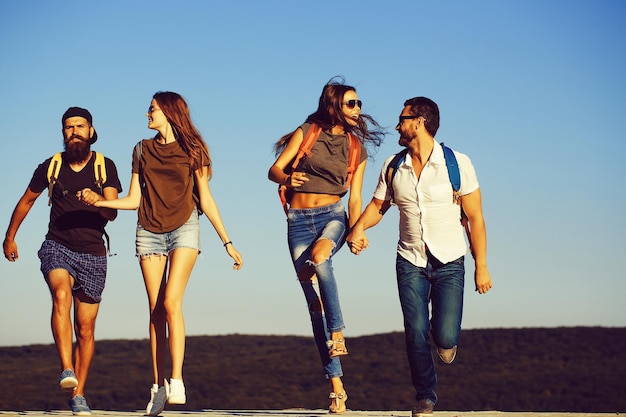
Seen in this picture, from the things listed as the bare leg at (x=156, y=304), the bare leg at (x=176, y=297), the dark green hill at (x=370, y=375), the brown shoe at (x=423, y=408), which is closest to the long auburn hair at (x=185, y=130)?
the bare leg at (x=176, y=297)

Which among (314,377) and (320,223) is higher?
(320,223)

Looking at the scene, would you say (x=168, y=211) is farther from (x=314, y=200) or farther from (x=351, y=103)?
(x=351, y=103)

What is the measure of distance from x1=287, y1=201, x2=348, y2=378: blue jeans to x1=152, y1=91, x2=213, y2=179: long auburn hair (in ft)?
3.42

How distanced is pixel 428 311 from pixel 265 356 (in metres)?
27.1

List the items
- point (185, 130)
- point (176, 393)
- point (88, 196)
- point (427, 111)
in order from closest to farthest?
point (427, 111), point (176, 393), point (88, 196), point (185, 130)

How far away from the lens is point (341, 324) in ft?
31.6

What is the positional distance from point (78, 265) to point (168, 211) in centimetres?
132

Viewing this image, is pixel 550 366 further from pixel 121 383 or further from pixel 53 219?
pixel 53 219

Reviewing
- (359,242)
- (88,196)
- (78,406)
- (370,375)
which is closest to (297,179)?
(359,242)

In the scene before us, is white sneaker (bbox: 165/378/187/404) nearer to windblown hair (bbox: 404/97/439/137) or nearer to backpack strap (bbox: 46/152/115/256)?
backpack strap (bbox: 46/152/115/256)

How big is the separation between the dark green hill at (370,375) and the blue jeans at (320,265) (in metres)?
18.0

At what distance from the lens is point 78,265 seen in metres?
10.2

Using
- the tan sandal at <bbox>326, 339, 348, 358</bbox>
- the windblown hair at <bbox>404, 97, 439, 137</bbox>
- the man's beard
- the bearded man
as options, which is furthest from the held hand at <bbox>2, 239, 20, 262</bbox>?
the windblown hair at <bbox>404, 97, 439, 137</bbox>

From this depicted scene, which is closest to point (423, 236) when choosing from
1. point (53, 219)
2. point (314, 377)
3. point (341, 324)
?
point (341, 324)
